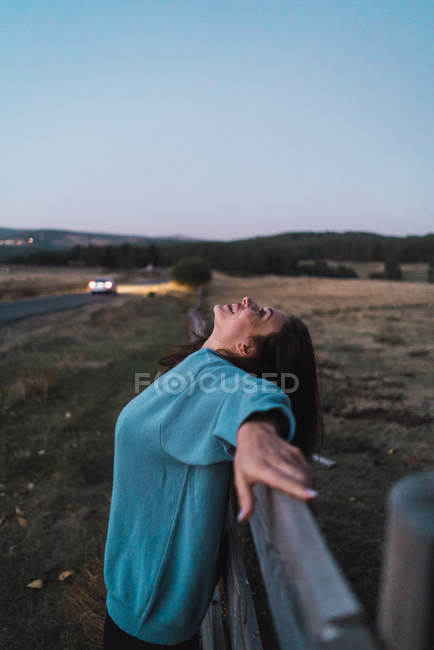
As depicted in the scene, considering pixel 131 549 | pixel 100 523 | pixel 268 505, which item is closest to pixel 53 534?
pixel 100 523

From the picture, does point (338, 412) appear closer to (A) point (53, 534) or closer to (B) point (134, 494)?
(A) point (53, 534)

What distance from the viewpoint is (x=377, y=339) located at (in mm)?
10398

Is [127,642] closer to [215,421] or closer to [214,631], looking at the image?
[214,631]

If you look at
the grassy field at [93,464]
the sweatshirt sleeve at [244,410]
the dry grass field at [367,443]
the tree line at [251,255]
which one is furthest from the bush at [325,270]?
the sweatshirt sleeve at [244,410]

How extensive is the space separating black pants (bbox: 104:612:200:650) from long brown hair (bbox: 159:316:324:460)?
87 cm

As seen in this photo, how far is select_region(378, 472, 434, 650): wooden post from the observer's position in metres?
0.49

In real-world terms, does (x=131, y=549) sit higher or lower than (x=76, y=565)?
higher

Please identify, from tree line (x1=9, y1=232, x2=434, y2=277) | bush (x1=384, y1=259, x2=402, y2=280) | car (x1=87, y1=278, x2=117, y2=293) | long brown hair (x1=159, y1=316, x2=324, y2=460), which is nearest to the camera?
long brown hair (x1=159, y1=316, x2=324, y2=460)

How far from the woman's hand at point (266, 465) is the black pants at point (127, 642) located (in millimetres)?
1074

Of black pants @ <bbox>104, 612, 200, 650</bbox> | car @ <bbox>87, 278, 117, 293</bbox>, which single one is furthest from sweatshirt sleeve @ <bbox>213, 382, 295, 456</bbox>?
car @ <bbox>87, 278, 117, 293</bbox>

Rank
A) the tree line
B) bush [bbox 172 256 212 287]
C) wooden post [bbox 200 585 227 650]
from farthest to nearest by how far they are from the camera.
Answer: bush [bbox 172 256 212 287] < the tree line < wooden post [bbox 200 585 227 650]

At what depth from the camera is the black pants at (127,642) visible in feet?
5.18

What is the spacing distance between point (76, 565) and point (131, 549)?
2.03 metres

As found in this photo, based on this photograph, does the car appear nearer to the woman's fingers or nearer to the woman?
the woman
